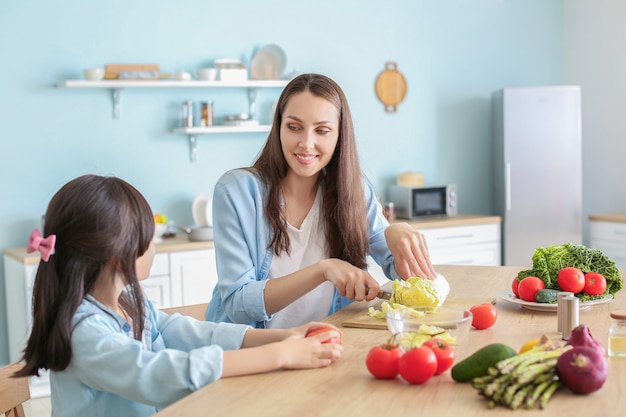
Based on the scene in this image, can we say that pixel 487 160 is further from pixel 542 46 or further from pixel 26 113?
pixel 26 113

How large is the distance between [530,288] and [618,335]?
0.51 metres

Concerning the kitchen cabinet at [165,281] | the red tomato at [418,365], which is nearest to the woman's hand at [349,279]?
the red tomato at [418,365]

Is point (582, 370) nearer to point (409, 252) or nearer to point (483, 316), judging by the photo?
point (483, 316)

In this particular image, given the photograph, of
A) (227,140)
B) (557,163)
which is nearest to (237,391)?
(227,140)

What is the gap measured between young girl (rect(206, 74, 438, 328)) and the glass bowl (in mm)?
251

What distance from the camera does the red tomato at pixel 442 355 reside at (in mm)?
1550

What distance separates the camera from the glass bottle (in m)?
1.67

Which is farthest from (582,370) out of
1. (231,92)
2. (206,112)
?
(231,92)

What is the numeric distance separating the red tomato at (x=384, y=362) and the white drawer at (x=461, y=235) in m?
3.58

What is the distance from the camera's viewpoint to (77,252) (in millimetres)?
1703

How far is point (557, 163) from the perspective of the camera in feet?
18.4

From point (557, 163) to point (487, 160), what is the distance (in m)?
0.57

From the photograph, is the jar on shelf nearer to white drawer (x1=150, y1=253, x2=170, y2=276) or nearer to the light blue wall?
the light blue wall

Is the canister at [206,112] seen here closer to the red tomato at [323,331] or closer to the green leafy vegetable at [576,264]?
the green leafy vegetable at [576,264]
